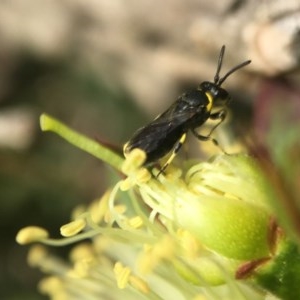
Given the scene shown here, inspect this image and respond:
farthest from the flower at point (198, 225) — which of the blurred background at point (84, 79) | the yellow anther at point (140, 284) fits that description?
the blurred background at point (84, 79)

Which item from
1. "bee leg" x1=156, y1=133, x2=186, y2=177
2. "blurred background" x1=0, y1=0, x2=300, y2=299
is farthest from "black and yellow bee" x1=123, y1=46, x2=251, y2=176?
"blurred background" x1=0, y1=0, x2=300, y2=299

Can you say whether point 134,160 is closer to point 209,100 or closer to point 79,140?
point 79,140

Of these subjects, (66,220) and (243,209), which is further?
→ (66,220)

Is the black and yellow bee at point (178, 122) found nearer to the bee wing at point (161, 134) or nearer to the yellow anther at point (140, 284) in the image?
the bee wing at point (161, 134)

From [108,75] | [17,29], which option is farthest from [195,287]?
[17,29]

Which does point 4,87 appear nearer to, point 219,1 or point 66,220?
point 66,220

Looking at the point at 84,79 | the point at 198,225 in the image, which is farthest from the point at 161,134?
the point at 84,79
